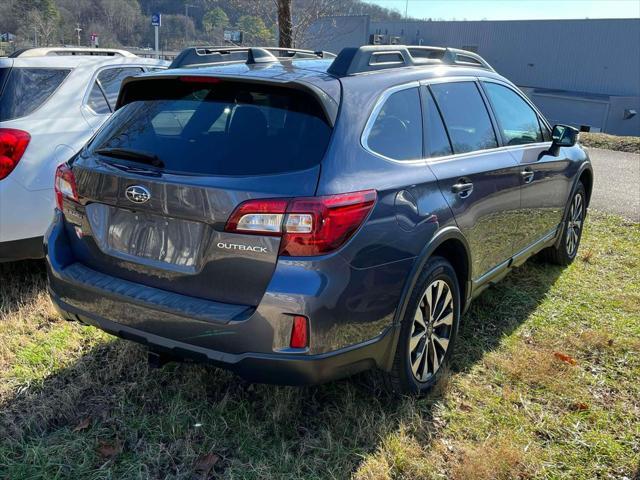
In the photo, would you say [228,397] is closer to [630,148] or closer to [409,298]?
[409,298]

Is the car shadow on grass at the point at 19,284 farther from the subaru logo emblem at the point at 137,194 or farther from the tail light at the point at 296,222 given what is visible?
the tail light at the point at 296,222

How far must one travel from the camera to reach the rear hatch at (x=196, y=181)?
2.54 meters

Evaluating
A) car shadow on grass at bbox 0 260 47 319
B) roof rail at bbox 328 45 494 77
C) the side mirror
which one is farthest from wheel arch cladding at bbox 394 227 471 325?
Result: car shadow on grass at bbox 0 260 47 319

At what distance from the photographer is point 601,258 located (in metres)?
6.05

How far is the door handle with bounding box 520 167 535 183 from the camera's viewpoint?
4.25 metres

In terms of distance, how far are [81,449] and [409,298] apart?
171 centimetres

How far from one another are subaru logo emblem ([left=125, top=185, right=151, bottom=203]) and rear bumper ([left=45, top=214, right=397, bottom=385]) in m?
0.40

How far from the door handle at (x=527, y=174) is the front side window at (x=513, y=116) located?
8.6 inches

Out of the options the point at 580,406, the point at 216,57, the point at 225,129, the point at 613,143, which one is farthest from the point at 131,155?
the point at 613,143

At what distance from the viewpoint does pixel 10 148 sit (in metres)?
4.17

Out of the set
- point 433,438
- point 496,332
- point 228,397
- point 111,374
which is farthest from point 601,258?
point 111,374

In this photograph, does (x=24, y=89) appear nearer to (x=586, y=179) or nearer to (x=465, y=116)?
(x=465, y=116)

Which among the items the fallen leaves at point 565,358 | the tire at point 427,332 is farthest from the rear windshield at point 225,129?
the fallen leaves at point 565,358

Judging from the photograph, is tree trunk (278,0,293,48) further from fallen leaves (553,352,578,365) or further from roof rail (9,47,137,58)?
fallen leaves (553,352,578,365)
